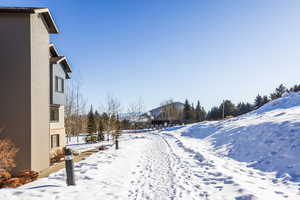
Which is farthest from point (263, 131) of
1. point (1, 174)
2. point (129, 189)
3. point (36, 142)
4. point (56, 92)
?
point (56, 92)

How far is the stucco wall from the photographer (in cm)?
1026

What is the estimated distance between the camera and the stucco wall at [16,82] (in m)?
10.3

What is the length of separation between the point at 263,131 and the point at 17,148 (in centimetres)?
1366

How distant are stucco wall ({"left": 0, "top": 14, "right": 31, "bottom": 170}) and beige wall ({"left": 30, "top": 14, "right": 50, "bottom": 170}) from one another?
278mm

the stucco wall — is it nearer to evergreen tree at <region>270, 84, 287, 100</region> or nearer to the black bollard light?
the black bollard light

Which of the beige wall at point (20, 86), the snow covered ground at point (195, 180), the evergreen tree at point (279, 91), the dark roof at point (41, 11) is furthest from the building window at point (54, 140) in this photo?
the evergreen tree at point (279, 91)

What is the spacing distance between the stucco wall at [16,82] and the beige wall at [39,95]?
0.91 feet

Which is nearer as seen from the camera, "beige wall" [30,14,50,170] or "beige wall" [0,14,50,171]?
"beige wall" [0,14,50,171]

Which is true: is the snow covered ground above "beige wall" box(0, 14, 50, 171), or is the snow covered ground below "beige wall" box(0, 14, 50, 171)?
below

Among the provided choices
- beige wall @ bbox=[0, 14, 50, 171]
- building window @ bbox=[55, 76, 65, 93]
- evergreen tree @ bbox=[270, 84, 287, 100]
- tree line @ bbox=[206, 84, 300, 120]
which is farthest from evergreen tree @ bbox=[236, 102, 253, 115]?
beige wall @ bbox=[0, 14, 50, 171]

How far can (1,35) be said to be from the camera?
34.4 ft

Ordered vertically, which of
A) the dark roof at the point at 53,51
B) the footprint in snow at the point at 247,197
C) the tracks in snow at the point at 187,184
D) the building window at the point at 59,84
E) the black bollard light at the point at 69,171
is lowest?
the tracks in snow at the point at 187,184

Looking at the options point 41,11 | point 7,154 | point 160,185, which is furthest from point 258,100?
point 7,154

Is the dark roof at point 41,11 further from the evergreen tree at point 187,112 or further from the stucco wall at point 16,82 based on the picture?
the evergreen tree at point 187,112
